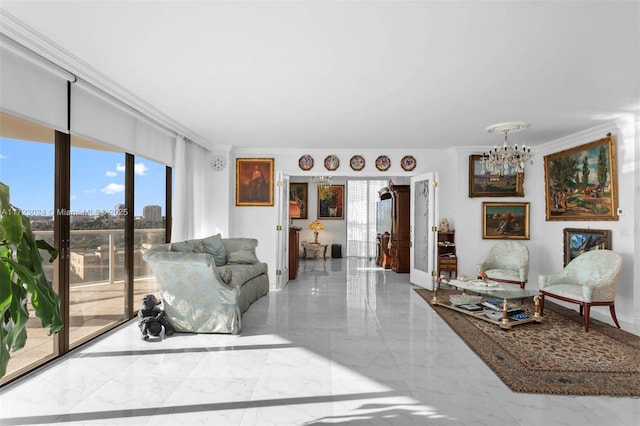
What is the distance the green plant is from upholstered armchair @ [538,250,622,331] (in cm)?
511

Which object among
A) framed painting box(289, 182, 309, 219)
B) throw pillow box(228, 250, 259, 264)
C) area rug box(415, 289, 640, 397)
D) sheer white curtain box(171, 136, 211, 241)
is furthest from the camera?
framed painting box(289, 182, 309, 219)

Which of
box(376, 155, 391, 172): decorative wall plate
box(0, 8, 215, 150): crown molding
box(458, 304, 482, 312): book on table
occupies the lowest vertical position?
box(458, 304, 482, 312): book on table

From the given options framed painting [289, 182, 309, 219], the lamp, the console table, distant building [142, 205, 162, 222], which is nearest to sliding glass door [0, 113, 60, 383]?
distant building [142, 205, 162, 222]

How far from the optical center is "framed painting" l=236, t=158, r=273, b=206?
644cm

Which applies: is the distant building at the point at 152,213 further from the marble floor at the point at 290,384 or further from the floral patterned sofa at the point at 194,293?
the marble floor at the point at 290,384

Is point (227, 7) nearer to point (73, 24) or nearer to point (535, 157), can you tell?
point (73, 24)

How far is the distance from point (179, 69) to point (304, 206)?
26.3ft

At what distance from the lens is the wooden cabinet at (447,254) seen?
6.00 metres

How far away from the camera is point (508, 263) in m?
5.41

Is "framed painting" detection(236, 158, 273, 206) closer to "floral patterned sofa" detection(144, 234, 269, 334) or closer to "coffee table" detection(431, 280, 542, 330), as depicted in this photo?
"floral patterned sofa" detection(144, 234, 269, 334)

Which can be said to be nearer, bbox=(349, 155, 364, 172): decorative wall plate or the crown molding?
the crown molding

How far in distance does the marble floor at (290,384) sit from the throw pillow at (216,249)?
1507 millimetres

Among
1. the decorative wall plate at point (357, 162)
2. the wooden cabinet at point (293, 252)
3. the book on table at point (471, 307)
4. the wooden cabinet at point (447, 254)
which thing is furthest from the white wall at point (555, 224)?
the wooden cabinet at point (293, 252)

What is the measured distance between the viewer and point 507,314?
4.23 metres
